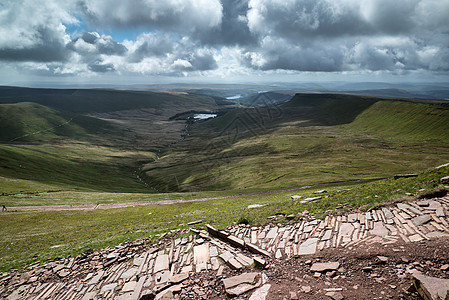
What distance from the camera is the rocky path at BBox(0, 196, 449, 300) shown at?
14914 millimetres

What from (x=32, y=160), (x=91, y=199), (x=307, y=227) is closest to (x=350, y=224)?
(x=307, y=227)

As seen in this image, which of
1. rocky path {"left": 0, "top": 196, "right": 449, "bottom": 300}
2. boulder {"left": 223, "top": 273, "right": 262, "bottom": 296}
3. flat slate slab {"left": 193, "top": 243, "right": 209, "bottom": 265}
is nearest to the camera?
boulder {"left": 223, "top": 273, "right": 262, "bottom": 296}

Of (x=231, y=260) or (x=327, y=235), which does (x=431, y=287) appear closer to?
(x=327, y=235)

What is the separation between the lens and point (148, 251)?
2148cm

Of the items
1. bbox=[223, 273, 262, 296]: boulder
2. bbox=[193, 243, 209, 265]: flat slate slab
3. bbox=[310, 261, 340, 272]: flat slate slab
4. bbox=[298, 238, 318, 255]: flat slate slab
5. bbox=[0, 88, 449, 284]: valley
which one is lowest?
bbox=[0, 88, 449, 284]: valley

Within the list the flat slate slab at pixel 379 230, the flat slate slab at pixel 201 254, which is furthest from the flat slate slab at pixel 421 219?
the flat slate slab at pixel 201 254

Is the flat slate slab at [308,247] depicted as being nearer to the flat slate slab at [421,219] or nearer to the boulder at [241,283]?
the boulder at [241,283]

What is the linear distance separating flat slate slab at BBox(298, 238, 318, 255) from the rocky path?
69mm

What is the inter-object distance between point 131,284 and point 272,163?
428ft

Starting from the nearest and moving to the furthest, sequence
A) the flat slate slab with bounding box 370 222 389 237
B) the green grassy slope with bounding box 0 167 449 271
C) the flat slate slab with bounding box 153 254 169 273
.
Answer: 1. the flat slate slab with bounding box 370 222 389 237
2. the flat slate slab with bounding box 153 254 169 273
3. the green grassy slope with bounding box 0 167 449 271

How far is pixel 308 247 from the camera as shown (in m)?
17.3

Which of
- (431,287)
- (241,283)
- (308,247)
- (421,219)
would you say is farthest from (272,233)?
(431,287)

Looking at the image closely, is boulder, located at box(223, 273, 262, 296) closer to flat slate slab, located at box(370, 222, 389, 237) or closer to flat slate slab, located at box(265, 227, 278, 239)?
flat slate slab, located at box(265, 227, 278, 239)

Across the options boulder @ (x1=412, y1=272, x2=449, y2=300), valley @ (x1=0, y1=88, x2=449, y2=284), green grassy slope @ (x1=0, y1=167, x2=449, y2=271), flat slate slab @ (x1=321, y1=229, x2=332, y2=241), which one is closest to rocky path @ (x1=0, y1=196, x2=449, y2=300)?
flat slate slab @ (x1=321, y1=229, x2=332, y2=241)
